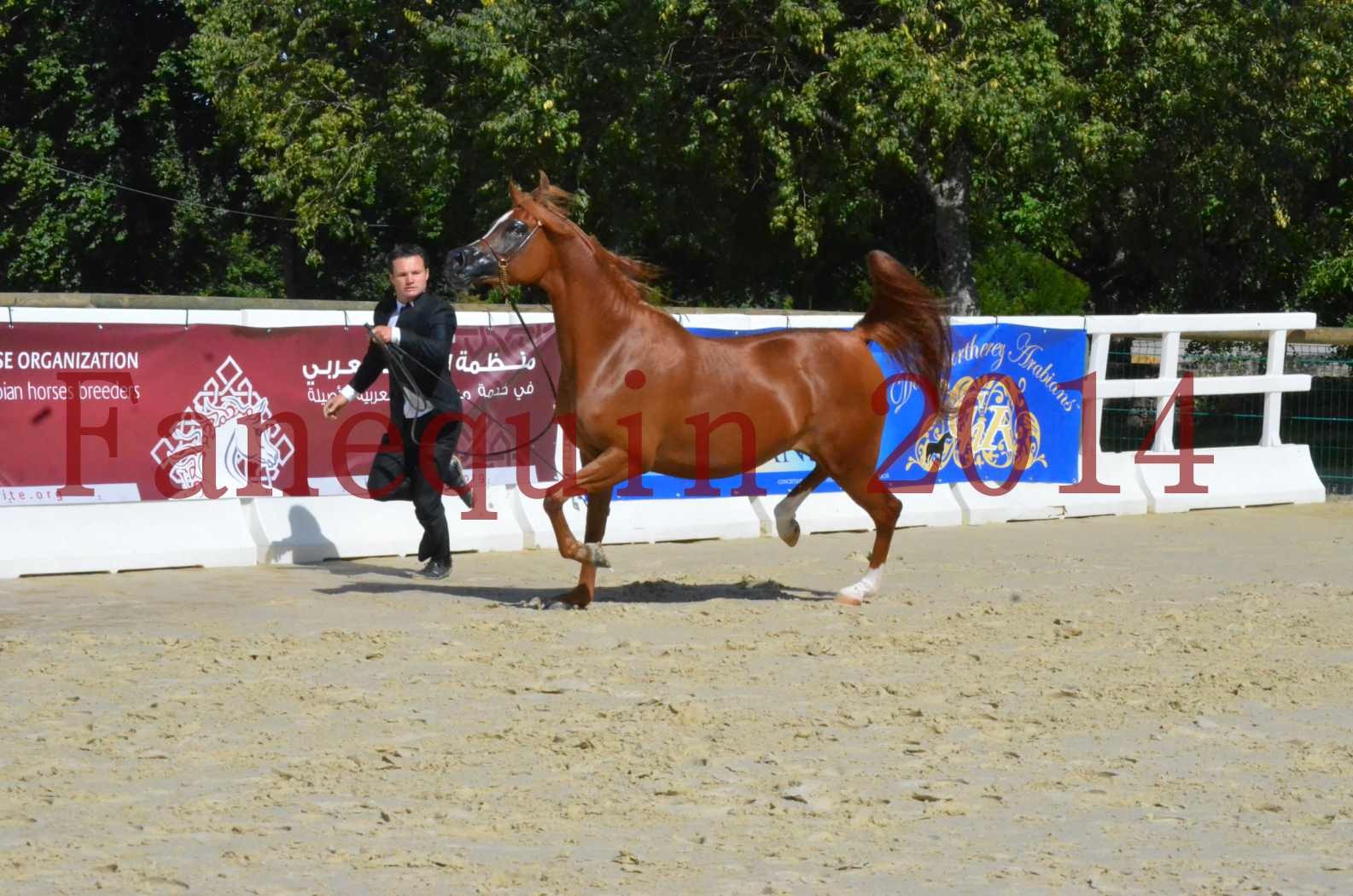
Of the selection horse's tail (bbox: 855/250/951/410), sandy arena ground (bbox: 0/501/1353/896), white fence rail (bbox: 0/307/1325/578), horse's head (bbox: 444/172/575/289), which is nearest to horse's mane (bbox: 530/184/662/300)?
horse's head (bbox: 444/172/575/289)

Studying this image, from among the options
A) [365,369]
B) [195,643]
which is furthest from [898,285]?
[195,643]

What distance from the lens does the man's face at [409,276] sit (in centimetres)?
974

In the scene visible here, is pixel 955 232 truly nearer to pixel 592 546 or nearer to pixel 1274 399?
pixel 1274 399

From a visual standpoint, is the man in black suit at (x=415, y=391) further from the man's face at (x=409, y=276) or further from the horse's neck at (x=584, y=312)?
the horse's neck at (x=584, y=312)

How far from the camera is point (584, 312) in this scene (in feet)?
29.2

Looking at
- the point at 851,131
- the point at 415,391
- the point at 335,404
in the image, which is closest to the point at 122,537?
the point at 335,404

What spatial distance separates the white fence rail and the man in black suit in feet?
4.16

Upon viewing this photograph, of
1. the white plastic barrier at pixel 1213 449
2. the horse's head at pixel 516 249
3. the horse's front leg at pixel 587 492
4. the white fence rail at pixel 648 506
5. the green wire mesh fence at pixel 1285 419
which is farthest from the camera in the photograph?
the green wire mesh fence at pixel 1285 419

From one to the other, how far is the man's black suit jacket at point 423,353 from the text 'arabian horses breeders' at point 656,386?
102 cm

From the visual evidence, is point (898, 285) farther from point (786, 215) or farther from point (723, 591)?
point (786, 215)

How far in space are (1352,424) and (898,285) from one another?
904 cm

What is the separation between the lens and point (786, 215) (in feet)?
79.0

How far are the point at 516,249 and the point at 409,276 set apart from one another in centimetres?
122

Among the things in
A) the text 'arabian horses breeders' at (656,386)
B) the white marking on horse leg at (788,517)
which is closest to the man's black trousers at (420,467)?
the text 'arabian horses breeders' at (656,386)
